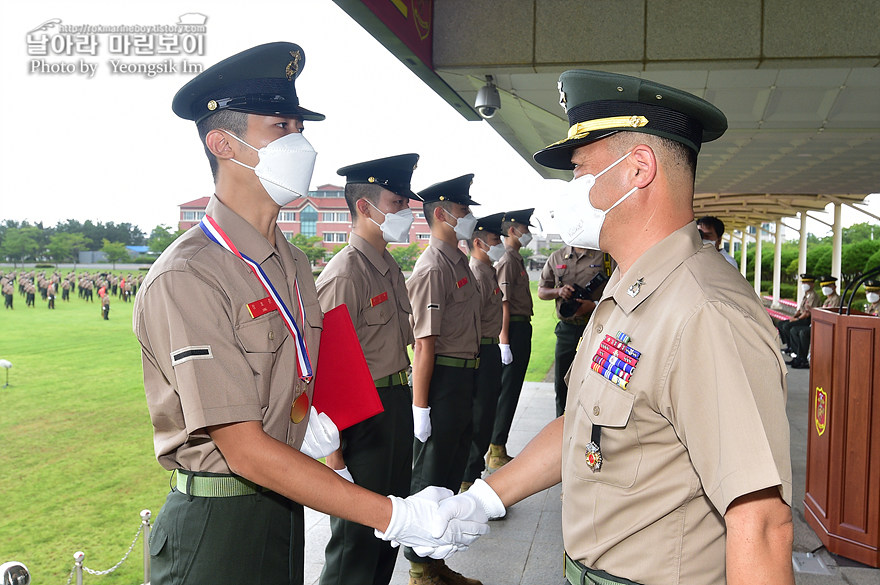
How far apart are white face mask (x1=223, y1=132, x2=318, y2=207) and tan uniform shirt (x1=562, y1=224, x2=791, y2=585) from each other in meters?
0.97

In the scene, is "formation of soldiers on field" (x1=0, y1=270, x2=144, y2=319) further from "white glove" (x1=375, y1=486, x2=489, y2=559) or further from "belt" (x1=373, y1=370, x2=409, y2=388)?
"white glove" (x1=375, y1=486, x2=489, y2=559)

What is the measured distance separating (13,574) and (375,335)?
5.75 feet

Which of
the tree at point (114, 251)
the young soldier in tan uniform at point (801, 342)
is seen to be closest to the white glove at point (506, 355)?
the young soldier in tan uniform at point (801, 342)

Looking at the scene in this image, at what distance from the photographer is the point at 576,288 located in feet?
20.0

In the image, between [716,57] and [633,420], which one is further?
[716,57]

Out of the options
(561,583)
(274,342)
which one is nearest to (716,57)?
(561,583)

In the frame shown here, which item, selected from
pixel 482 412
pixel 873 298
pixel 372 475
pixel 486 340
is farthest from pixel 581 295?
pixel 873 298

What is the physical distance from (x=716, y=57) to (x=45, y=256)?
49.6ft

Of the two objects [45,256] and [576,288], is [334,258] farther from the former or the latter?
[45,256]

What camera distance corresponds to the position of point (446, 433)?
4.03m

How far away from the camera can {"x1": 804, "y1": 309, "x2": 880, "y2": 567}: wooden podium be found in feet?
11.8

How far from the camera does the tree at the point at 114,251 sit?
46.1ft

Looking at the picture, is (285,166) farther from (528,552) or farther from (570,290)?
(570,290)

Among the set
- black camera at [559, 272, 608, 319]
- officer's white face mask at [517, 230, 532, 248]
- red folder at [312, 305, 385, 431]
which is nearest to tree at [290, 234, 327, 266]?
Answer: officer's white face mask at [517, 230, 532, 248]
